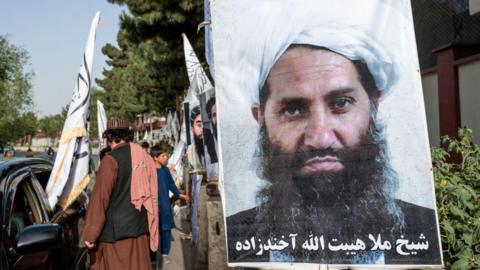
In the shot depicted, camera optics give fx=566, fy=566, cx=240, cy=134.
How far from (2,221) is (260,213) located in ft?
5.17

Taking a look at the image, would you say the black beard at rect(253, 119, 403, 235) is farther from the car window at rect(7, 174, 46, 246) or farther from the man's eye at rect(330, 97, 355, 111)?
the car window at rect(7, 174, 46, 246)

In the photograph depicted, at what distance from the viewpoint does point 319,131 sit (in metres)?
3.38

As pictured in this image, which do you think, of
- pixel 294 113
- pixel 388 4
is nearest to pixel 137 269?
pixel 294 113

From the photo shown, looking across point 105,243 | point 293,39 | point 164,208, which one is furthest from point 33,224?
point 164,208

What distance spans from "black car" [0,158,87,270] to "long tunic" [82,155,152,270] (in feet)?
0.69

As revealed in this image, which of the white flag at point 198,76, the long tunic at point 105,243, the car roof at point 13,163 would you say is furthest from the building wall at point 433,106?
the car roof at point 13,163

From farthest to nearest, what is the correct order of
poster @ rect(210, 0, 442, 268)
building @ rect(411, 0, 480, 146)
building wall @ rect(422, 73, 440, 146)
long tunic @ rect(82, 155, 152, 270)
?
building wall @ rect(422, 73, 440, 146)
building @ rect(411, 0, 480, 146)
long tunic @ rect(82, 155, 152, 270)
poster @ rect(210, 0, 442, 268)

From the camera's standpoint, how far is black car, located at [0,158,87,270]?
134 inches

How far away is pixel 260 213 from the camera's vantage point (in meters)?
3.52

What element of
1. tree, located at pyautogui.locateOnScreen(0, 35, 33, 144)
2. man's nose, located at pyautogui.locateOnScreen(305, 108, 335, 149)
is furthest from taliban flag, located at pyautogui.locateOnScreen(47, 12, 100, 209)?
tree, located at pyautogui.locateOnScreen(0, 35, 33, 144)

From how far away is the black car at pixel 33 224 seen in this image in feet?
11.2

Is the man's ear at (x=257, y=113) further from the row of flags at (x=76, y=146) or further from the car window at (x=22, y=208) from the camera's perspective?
the row of flags at (x=76, y=146)

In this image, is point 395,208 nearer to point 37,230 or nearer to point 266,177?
point 266,177

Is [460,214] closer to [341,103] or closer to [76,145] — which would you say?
[341,103]
